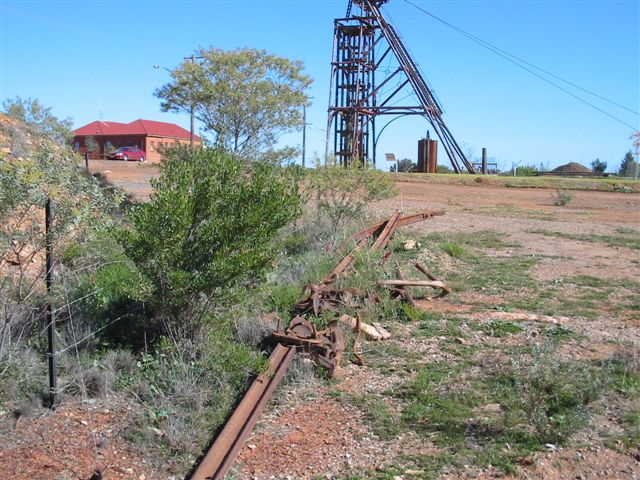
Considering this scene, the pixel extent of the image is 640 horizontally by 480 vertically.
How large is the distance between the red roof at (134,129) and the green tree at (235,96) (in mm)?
52354

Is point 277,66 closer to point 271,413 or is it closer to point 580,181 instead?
point 271,413

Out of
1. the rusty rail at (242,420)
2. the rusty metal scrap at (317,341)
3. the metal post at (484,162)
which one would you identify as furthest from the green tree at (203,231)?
the metal post at (484,162)

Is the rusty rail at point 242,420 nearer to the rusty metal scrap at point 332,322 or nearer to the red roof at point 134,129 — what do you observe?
the rusty metal scrap at point 332,322

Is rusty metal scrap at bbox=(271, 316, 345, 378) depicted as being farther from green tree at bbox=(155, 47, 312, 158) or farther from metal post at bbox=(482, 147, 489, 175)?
metal post at bbox=(482, 147, 489, 175)

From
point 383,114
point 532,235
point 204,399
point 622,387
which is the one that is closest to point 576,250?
point 532,235

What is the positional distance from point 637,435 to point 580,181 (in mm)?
26034

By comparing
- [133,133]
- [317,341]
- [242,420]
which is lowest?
[242,420]

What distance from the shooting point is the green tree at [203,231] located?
18.4 ft

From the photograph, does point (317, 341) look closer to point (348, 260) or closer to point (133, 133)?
point (348, 260)

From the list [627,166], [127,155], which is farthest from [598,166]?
[127,155]

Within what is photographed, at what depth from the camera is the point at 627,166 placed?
131 feet

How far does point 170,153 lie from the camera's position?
13523 millimetres

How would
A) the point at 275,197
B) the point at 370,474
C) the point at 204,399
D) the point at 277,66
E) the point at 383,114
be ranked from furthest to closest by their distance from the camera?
the point at 383,114 < the point at 277,66 < the point at 275,197 < the point at 204,399 < the point at 370,474

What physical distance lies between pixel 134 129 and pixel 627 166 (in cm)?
4464
